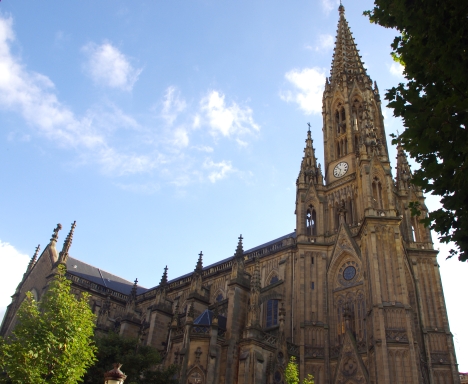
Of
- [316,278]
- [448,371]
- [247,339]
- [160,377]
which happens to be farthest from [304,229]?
[160,377]

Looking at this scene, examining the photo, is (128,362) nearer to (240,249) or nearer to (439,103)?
(240,249)

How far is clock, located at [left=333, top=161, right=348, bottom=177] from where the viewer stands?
36.2m

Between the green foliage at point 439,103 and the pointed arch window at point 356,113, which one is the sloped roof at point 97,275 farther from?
the green foliage at point 439,103

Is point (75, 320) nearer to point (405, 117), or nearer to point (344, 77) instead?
point (405, 117)

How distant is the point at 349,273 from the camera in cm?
3027

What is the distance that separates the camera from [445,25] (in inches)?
314

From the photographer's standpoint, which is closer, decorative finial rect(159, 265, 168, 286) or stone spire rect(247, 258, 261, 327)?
stone spire rect(247, 258, 261, 327)

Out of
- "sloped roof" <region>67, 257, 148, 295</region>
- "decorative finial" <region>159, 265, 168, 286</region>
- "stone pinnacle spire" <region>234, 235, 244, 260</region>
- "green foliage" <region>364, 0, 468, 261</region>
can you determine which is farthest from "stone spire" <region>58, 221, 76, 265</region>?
"green foliage" <region>364, 0, 468, 261</region>

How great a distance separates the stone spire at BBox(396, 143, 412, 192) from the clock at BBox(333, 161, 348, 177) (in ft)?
15.2

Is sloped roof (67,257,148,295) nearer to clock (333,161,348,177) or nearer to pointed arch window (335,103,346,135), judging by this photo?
clock (333,161,348,177)

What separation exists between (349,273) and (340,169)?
1006 centimetres

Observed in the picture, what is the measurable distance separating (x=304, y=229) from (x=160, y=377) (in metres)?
15.6

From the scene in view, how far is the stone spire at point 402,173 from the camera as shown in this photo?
35875 mm

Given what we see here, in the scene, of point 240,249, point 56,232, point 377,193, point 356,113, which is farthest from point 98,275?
point 377,193
